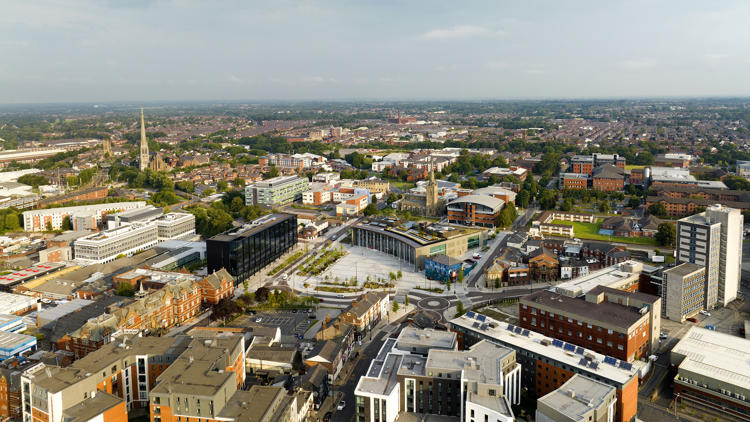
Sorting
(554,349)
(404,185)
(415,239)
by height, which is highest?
(404,185)

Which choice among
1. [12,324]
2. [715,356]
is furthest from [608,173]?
[12,324]

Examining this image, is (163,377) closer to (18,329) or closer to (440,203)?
(18,329)

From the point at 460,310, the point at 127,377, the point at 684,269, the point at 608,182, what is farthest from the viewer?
the point at 608,182

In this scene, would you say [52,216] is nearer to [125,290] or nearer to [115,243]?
[115,243]

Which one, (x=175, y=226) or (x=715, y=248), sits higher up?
(x=715, y=248)

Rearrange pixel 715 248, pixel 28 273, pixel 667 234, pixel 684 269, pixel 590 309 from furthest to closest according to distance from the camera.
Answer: pixel 667 234 → pixel 28 273 → pixel 715 248 → pixel 684 269 → pixel 590 309

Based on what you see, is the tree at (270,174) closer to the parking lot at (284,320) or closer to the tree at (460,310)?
the parking lot at (284,320)

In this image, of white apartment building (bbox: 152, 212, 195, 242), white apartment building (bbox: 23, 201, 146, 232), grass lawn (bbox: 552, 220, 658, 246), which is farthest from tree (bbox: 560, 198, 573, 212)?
white apartment building (bbox: 23, 201, 146, 232)

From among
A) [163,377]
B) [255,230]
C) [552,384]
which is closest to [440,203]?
[255,230]
